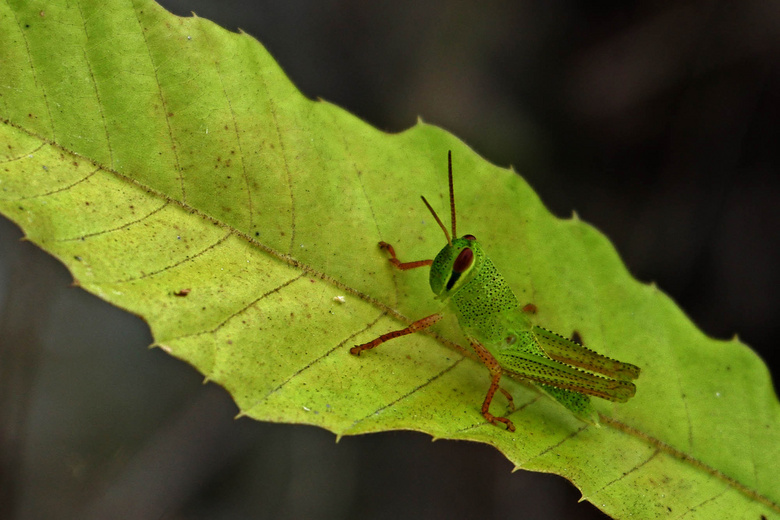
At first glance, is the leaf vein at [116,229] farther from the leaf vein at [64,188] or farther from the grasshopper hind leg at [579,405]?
the grasshopper hind leg at [579,405]

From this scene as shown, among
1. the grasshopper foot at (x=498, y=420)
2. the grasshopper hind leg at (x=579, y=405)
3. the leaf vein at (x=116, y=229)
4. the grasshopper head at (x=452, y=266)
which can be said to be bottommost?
the grasshopper hind leg at (x=579, y=405)

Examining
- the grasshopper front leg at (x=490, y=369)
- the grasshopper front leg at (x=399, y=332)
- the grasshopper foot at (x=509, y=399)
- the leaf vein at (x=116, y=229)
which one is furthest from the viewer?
the grasshopper foot at (x=509, y=399)

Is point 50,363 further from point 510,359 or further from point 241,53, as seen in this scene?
point 510,359

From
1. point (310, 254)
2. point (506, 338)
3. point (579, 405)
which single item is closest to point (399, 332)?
point (310, 254)

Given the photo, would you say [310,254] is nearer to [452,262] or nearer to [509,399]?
[452,262]

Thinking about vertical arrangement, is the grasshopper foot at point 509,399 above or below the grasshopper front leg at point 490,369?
below

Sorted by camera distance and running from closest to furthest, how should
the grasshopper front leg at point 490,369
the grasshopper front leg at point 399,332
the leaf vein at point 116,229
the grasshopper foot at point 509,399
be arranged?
the leaf vein at point 116,229 → the grasshopper front leg at point 399,332 → the grasshopper front leg at point 490,369 → the grasshopper foot at point 509,399

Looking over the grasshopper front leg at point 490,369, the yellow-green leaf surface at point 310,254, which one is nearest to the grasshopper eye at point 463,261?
the yellow-green leaf surface at point 310,254

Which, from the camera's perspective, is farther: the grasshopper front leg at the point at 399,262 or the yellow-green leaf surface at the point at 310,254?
the grasshopper front leg at the point at 399,262

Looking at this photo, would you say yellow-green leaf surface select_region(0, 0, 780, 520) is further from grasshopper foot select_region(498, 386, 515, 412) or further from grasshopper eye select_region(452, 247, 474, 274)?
grasshopper eye select_region(452, 247, 474, 274)
